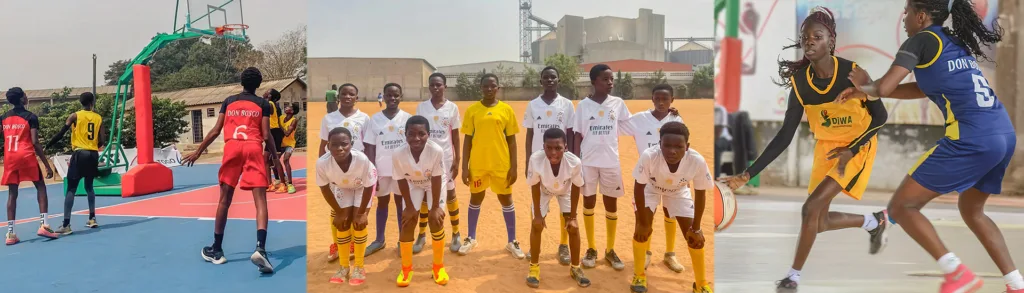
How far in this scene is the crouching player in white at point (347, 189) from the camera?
3.60m

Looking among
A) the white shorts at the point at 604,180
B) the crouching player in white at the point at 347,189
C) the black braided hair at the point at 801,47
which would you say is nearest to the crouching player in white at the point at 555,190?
the white shorts at the point at 604,180

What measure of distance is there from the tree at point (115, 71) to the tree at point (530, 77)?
4.91 metres

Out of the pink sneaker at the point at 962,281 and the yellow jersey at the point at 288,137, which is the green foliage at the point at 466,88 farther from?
the pink sneaker at the point at 962,281

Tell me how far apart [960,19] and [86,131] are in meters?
6.16

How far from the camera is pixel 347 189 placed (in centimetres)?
376

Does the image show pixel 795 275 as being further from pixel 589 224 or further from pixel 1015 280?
pixel 589 224

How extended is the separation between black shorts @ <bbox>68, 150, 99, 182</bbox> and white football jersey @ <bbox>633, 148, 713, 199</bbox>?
447 cm

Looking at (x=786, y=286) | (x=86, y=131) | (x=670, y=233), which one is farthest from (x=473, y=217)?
(x=86, y=131)

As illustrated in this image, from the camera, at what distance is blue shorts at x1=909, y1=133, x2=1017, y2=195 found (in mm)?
2777

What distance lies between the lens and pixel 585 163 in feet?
12.1

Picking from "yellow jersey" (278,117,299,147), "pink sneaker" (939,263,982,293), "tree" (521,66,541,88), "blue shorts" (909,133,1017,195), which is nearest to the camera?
"blue shorts" (909,133,1017,195)

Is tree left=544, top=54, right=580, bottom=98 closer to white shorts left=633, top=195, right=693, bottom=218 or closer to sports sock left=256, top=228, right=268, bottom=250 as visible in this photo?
white shorts left=633, top=195, right=693, bottom=218

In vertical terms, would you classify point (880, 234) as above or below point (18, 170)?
below

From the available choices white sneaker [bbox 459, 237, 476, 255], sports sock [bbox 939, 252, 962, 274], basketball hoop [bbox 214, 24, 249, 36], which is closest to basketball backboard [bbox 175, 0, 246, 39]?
basketball hoop [bbox 214, 24, 249, 36]
